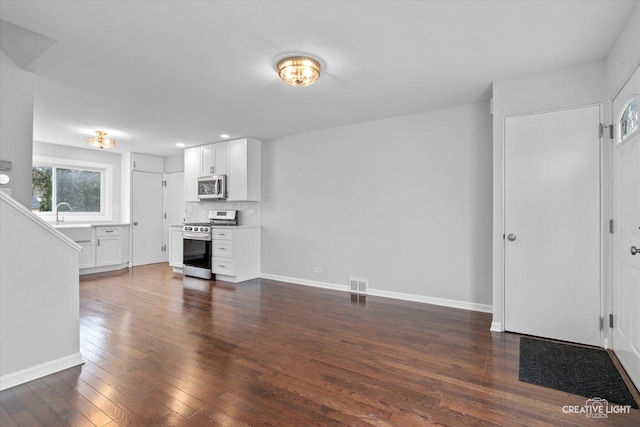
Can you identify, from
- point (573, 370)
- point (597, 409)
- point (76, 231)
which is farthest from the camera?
point (76, 231)

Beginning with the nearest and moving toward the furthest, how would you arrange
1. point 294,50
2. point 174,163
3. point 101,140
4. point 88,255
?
point 294,50 < point 101,140 < point 88,255 < point 174,163

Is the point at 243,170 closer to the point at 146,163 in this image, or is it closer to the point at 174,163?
the point at 174,163

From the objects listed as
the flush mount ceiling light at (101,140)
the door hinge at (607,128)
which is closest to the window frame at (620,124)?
the door hinge at (607,128)

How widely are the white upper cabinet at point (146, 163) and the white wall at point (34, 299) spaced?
492 cm

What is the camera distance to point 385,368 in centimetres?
226

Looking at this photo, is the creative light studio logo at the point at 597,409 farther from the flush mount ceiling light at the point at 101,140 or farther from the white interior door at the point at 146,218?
the white interior door at the point at 146,218

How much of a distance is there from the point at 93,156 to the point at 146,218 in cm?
159

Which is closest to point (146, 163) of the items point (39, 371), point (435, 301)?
point (39, 371)

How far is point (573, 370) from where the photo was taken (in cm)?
224

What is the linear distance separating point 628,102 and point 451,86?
1390 mm

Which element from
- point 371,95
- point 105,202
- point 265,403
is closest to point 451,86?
Answer: point 371,95

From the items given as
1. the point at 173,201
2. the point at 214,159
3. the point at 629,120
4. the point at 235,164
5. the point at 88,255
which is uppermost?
the point at 214,159

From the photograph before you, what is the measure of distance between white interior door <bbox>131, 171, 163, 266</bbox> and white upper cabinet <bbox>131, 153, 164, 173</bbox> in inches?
3.7

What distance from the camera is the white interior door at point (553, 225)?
2.66 m
